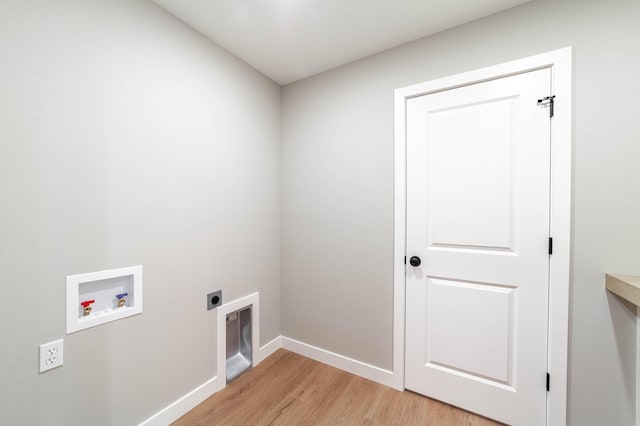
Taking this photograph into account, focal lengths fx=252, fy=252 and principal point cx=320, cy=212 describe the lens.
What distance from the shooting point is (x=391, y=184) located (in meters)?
1.88

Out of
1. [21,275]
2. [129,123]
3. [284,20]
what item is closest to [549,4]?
[284,20]

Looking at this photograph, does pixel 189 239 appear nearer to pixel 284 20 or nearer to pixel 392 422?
pixel 284 20

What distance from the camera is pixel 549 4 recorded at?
55.4 inches

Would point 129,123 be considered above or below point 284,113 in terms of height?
below

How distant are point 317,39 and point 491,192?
1.56m

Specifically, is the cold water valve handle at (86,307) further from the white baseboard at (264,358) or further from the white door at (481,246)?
the white door at (481,246)

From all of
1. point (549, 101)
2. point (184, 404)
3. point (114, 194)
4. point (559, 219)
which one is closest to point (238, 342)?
point (184, 404)

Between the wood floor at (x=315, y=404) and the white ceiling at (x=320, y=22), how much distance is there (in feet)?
8.26

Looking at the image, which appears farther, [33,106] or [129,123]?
[129,123]

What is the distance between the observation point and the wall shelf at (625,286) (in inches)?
43.6

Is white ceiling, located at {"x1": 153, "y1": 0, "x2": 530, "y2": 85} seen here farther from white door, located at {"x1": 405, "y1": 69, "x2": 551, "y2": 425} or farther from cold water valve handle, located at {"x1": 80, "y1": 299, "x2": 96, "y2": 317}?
cold water valve handle, located at {"x1": 80, "y1": 299, "x2": 96, "y2": 317}

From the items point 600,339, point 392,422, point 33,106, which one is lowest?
point 392,422

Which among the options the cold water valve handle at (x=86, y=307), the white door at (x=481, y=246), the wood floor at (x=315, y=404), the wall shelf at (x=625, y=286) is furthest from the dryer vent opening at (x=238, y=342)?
the wall shelf at (x=625, y=286)

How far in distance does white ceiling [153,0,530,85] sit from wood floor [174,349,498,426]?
252 cm
